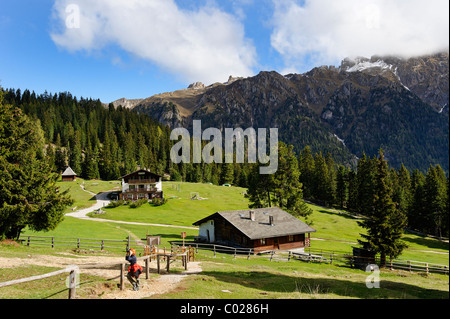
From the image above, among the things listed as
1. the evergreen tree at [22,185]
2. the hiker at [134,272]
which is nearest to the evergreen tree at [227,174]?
the evergreen tree at [22,185]

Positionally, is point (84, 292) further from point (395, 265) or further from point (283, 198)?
point (283, 198)

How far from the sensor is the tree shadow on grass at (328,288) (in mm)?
16344

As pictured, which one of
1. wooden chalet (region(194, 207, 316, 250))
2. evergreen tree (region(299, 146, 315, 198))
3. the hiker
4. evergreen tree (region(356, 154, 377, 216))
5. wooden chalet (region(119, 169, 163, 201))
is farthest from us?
evergreen tree (region(299, 146, 315, 198))

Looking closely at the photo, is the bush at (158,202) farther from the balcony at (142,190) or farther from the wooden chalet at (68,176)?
the wooden chalet at (68,176)

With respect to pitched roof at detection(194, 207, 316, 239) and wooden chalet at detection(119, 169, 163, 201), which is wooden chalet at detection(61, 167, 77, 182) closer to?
wooden chalet at detection(119, 169, 163, 201)

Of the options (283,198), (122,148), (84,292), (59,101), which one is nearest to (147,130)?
(122,148)

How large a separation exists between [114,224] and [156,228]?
8.61m

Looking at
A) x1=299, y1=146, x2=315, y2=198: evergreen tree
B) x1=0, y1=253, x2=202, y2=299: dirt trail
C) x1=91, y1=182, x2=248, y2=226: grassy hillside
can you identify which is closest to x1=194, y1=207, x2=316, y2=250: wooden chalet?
x1=91, y1=182, x2=248, y2=226: grassy hillside

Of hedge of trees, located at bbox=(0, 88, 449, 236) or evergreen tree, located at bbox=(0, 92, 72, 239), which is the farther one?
hedge of trees, located at bbox=(0, 88, 449, 236)

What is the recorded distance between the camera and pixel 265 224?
43.3 metres

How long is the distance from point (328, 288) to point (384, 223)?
24.7 meters

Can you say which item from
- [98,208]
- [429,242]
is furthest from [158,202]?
[429,242]

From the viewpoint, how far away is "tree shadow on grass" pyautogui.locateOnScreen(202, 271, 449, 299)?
16.3 m

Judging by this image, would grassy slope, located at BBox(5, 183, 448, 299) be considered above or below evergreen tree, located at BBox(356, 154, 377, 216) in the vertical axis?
below
